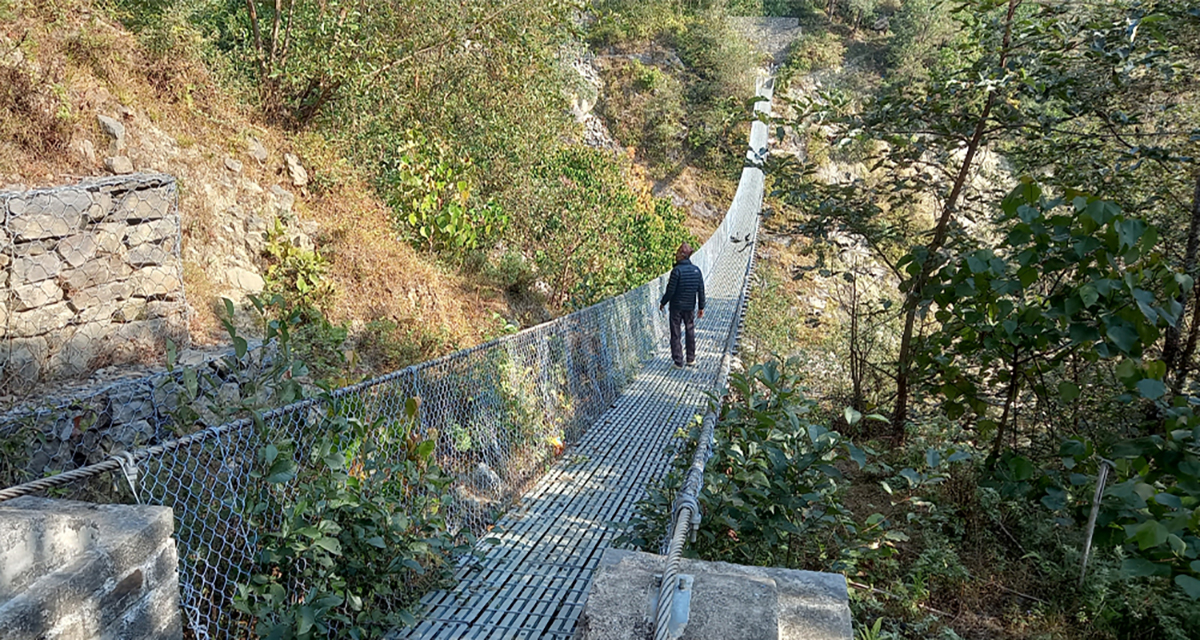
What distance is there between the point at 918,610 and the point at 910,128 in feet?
6.54

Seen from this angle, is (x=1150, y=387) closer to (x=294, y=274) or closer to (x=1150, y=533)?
(x=1150, y=533)

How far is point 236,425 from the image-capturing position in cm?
186

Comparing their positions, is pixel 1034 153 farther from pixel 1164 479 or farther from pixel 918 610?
pixel 918 610

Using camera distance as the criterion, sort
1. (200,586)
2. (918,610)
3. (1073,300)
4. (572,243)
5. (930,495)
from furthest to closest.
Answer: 1. (572,243)
2. (930,495)
3. (918,610)
4. (200,586)
5. (1073,300)

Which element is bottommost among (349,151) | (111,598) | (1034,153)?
(111,598)

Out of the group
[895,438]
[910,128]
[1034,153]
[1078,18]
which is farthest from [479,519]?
[1078,18]

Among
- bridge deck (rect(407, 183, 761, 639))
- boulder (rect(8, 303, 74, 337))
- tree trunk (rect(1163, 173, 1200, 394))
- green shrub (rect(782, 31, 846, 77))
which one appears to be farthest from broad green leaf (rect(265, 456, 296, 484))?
green shrub (rect(782, 31, 846, 77))

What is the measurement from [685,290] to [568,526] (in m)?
3.04

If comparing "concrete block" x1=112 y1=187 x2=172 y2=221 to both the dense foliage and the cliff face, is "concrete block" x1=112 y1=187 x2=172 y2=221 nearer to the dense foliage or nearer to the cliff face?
the cliff face

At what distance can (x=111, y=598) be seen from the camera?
132 centimetres

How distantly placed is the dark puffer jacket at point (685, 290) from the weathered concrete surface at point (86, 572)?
4.62m

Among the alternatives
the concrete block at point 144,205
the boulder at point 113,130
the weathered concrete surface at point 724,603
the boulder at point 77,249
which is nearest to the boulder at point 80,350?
the boulder at point 77,249

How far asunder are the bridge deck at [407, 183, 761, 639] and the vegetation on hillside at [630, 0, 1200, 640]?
0.44m

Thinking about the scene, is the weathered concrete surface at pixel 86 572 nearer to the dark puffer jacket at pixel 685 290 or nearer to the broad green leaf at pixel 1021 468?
the broad green leaf at pixel 1021 468
